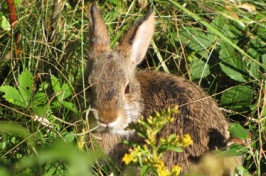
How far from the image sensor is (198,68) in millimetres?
4852

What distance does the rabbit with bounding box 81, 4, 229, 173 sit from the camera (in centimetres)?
391

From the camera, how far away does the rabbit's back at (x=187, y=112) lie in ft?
12.9

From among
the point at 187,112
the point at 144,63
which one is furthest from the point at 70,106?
the point at 144,63

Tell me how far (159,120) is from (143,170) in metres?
0.26

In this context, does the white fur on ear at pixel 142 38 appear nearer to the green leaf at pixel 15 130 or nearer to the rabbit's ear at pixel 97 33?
the rabbit's ear at pixel 97 33

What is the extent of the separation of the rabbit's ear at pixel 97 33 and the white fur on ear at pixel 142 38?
0.70ft

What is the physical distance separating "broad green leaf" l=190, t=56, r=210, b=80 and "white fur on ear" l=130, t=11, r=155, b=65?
19.7 inches

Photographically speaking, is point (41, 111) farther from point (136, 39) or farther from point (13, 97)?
point (136, 39)

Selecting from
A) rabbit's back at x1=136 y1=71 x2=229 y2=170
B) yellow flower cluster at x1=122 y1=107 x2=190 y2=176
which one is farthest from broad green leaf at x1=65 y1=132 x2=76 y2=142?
yellow flower cluster at x1=122 y1=107 x2=190 y2=176

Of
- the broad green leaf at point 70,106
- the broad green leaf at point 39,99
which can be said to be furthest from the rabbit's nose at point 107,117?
the broad green leaf at point 39,99

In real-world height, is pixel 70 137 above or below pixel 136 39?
below

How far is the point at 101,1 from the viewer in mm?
5484

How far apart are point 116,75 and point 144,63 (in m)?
1.15

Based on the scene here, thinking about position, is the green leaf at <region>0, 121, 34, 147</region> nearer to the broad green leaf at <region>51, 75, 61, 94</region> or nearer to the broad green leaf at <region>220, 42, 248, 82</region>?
the broad green leaf at <region>51, 75, 61, 94</region>
